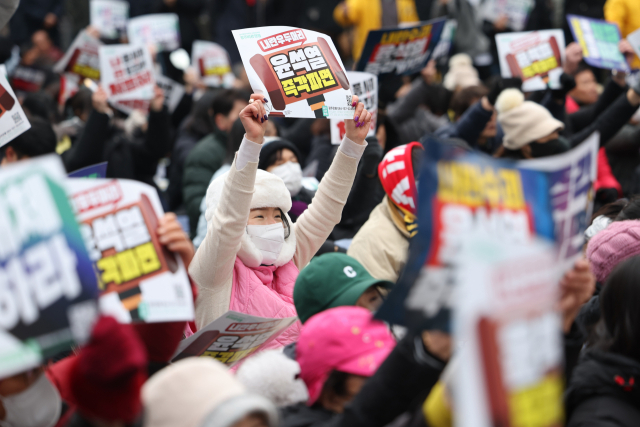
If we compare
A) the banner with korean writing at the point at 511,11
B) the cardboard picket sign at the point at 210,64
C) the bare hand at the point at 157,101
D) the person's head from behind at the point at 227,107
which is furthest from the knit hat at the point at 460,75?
the bare hand at the point at 157,101

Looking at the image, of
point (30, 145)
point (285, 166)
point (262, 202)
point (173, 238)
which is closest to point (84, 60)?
point (30, 145)

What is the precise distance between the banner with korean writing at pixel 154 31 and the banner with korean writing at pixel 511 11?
4136 millimetres

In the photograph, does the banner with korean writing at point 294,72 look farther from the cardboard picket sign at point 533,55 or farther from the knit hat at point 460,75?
the knit hat at point 460,75

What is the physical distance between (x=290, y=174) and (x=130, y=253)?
2383 millimetres

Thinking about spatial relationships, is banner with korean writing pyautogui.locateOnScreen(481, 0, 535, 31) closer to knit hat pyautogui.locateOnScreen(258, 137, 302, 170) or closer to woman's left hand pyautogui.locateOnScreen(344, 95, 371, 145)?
knit hat pyautogui.locateOnScreen(258, 137, 302, 170)

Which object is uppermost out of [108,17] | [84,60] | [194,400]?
[194,400]

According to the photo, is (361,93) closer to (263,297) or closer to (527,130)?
(527,130)

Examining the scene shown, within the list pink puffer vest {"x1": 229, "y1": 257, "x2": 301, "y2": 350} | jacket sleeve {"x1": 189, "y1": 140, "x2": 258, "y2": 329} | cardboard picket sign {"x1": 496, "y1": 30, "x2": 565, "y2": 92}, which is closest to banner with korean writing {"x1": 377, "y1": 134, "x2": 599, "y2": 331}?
jacket sleeve {"x1": 189, "y1": 140, "x2": 258, "y2": 329}

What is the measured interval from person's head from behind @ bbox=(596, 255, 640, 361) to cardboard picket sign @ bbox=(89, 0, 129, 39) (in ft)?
24.3

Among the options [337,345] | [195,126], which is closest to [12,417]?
[337,345]

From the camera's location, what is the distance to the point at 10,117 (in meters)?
3.25

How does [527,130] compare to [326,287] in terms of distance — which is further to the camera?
[527,130]

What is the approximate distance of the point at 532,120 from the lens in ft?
16.9

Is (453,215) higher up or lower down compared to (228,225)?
higher up
